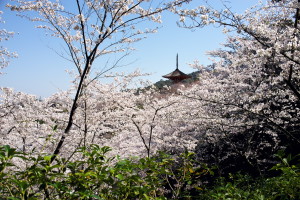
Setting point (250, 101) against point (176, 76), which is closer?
point (250, 101)

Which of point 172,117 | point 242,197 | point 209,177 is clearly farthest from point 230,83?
point 242,197

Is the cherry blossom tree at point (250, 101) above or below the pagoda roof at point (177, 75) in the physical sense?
below

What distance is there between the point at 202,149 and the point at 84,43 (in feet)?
27.8

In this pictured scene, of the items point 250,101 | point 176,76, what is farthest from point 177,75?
point 250,101

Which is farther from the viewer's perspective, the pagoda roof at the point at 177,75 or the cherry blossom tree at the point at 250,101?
the pagoda roof at the point at 177,75

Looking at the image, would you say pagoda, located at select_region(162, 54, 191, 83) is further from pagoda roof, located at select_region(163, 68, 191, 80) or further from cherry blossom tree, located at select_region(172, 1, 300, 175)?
cherry blossom tree, located at select_region(172, 1, 300, 175)

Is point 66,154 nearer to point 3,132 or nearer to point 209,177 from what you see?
point 3,132

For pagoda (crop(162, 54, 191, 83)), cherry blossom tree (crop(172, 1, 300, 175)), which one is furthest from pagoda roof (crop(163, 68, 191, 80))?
cherry blossom tree (crop(172, 1, 300, 175))

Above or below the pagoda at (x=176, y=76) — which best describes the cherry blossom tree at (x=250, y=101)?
below

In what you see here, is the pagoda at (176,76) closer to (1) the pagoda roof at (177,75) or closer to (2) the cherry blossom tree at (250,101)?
(1) the pagoda roof at (177,75)

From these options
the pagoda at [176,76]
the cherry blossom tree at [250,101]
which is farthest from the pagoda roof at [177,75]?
the cherry blossom tree at [250,101]

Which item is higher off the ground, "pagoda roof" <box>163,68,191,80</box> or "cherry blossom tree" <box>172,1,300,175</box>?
"pagoda roof" <box>163,68,191,80</box>

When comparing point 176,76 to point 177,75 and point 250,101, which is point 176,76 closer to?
point 177,75

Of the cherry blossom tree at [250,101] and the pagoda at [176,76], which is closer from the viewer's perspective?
the cherry blossom tree at [250,101]
